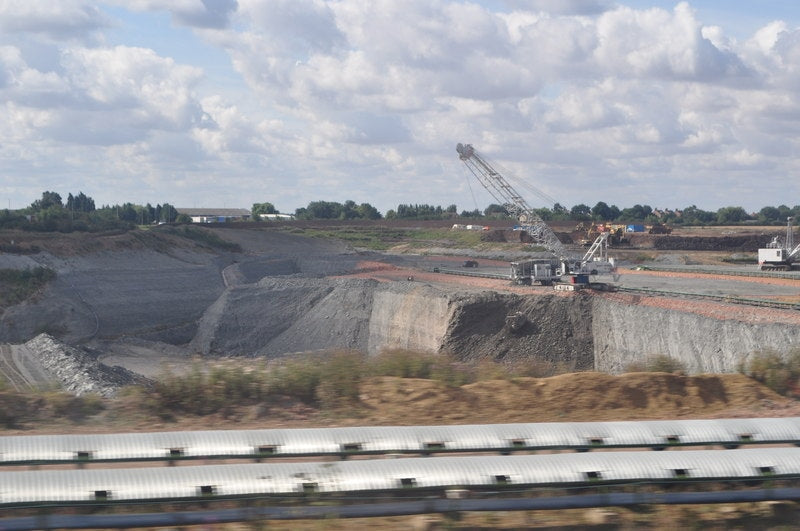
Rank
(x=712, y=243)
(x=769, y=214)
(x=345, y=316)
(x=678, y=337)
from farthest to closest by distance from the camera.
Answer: (x=769, y=214), (x=712, y=243), (x=345, y=316), (x=678, y=337)

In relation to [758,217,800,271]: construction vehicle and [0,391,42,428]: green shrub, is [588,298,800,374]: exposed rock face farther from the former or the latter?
[758,217,800,271]: construction vehicle

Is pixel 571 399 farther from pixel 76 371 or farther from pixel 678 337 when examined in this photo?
pixel 678 337

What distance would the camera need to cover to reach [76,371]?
34.1 m

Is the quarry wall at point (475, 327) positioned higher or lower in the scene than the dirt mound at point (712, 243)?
lower

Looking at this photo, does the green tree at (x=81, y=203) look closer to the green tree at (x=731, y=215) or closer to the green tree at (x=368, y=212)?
the green tree at (x=368, y=212)

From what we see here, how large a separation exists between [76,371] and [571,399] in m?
25.1

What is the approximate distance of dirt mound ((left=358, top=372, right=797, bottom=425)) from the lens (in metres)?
13.4

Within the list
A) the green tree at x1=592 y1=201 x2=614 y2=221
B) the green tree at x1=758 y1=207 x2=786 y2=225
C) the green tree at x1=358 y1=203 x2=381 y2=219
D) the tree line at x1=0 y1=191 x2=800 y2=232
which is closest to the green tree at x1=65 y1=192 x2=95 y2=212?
the tree line at x1=0 y1=191 x2=800 y2=232

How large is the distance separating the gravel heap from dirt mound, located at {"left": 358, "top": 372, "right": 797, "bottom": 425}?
14.6 m

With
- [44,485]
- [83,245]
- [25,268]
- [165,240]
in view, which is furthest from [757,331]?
[165,240]

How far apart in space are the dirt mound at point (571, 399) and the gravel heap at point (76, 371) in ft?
48.0

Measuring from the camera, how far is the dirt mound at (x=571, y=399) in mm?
13367

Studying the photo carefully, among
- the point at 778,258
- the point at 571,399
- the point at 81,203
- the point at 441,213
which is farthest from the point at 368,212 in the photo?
the point at 571,399

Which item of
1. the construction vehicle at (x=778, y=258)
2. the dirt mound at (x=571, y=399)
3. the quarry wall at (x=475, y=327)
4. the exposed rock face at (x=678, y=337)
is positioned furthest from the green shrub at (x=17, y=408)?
the construction vehicle at (x=778, y=258)
